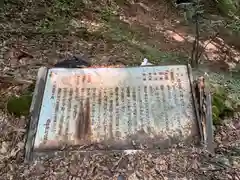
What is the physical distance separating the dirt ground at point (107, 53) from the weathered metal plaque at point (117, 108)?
0.34 feet

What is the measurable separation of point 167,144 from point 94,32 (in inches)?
81.6

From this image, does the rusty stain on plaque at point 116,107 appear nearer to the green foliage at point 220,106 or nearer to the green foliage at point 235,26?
the green foliage at point 220,106

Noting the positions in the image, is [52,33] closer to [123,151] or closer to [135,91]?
[135,91]

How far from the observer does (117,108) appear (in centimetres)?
276

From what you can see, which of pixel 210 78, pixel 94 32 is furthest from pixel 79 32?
pixel 210 78

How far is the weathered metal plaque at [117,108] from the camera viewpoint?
2.60m

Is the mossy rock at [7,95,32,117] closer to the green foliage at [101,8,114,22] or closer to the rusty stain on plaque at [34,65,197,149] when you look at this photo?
the rusty stain on plaque at [34,65,197,149]

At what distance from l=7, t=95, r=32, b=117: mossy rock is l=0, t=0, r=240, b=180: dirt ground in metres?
0.05

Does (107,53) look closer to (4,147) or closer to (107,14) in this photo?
(107,14)

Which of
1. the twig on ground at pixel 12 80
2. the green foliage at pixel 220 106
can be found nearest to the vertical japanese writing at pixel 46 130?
the twig on ground at pixel 12 80

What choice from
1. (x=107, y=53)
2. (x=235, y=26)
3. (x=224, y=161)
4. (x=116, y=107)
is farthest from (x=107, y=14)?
(x=224, y=161)

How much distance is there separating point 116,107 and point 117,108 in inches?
0.4

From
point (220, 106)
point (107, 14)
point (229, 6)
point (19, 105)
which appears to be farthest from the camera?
→ point (229, 6)

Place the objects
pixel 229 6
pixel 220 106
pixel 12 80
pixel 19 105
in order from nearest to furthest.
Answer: pixel 19 105
pixel 220 106
pixel 12 80
pixel 229 6
